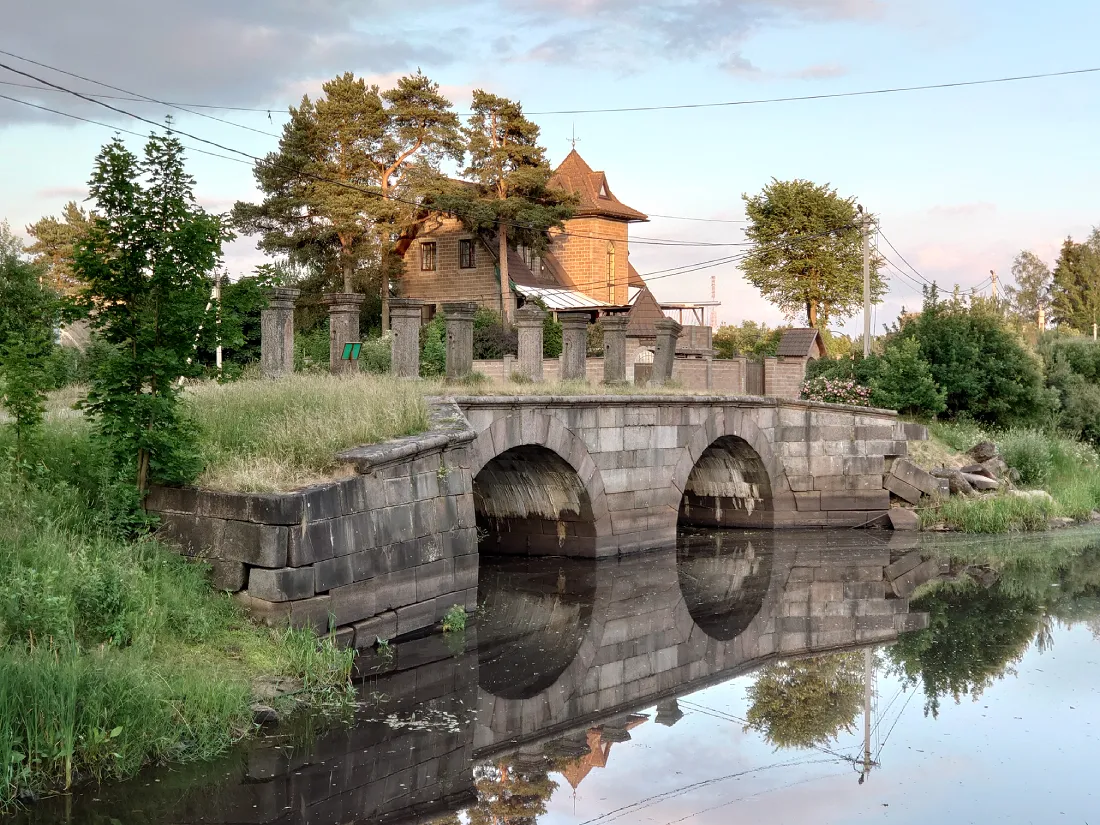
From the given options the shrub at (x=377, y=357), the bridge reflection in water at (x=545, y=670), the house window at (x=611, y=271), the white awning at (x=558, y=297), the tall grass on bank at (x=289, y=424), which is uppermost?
the house window at (x=611, y=271)

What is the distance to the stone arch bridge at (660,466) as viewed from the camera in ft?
47.1

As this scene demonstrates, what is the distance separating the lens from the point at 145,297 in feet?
30.3

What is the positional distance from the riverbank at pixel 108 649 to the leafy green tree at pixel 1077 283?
174ft

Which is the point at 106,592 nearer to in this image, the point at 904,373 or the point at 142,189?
the point at 142,189

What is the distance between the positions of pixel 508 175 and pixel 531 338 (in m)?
20.6

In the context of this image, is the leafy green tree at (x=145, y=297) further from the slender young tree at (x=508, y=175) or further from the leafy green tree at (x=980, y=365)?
the slender young tree at (x=508, y=175)

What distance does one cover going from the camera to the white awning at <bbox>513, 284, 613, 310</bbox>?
3850cm

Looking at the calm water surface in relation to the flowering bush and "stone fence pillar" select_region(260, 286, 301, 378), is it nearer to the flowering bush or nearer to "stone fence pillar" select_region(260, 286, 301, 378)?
"stone fence pillar" select_region(260, 286, 301, 378)

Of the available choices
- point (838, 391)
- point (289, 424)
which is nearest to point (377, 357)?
point (838, 391)

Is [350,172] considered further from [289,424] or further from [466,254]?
[289,424]

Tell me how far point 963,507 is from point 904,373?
14.0 ft

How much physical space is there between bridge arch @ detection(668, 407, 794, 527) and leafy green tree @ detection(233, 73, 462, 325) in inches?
748

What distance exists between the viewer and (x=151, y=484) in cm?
946

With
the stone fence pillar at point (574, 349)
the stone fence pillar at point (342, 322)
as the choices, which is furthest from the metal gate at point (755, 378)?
the stone fence pillar at point (342, 322)
